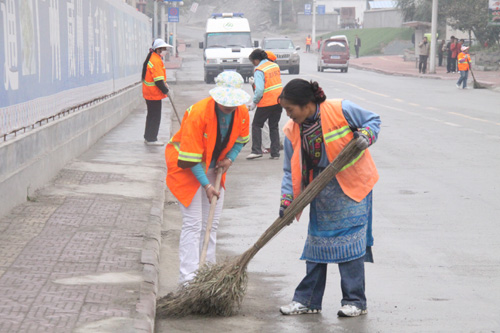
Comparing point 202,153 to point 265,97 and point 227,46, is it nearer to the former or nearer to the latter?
point 265,97

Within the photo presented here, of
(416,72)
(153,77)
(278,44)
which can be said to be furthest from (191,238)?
(416,72)

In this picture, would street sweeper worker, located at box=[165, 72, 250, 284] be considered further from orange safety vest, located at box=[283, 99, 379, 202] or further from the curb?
orange safety vest, located at box=[283, 99, 379, 202]

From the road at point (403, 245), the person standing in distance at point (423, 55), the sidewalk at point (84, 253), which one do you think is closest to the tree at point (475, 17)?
the person standing in distance at point (423, 55)

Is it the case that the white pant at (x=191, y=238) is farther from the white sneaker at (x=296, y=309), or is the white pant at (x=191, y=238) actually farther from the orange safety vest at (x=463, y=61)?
the orange safety vest at (x=463, y=61)

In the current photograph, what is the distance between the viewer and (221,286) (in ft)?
18.2

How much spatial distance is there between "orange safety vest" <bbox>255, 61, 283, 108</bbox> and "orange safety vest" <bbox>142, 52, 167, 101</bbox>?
1917 millimetres

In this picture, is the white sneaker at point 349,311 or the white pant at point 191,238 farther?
the white pant at point 191,238

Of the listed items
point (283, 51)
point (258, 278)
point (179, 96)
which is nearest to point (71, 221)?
point (258, 278)

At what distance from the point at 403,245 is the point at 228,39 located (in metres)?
32.1

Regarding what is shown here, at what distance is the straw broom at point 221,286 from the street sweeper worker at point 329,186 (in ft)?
0.52

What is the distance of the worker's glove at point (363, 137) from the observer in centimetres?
509

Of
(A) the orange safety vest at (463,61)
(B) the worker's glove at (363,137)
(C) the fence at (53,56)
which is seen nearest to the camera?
(B) the worker's glove at (363,137)

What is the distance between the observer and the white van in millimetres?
37219

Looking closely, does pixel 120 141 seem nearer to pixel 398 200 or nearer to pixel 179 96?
pixel 398 200
